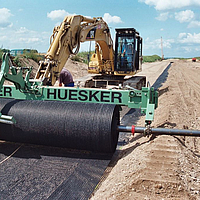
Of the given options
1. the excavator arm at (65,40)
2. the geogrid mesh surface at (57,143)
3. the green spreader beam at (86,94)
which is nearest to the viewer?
the geogrid mesh surface at (57,143)

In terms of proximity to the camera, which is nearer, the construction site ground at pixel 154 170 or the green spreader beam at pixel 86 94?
the construction site ground at pixel 154 170

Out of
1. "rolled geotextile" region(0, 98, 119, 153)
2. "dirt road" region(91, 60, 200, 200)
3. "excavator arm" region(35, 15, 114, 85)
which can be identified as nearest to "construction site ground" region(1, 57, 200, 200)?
"dirt road" region(91, 60, 200, 200)

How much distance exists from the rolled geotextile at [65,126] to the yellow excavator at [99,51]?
82.2 inches

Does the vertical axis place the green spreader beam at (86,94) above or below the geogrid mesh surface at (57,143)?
above

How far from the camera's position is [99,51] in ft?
42.2

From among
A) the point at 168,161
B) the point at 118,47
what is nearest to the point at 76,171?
the point at 168,161

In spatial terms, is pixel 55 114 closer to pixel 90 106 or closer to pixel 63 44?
pixel 90 106

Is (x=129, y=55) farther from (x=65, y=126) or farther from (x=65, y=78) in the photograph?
(x=65, y=126)

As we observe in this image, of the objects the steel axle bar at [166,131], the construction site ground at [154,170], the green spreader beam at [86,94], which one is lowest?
the construction site ground at [154,170]

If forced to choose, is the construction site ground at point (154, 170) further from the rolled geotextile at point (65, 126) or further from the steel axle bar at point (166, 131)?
the rolled geotextile at point (65, 126)

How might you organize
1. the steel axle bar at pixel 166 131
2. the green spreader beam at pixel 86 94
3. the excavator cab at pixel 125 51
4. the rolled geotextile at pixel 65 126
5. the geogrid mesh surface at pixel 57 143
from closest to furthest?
the geogrid mesh surface at pixel 57 143 → the steel axle bar at pixel 166 131 → the rolled geotextile at pixel 65 126 → the green spreader beam at pixel 86 94 → the excavator cab at pixel 125 51

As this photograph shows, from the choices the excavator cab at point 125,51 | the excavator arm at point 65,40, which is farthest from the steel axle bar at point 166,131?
the excavator cab at point 125,51

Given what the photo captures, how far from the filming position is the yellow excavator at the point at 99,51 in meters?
7.99

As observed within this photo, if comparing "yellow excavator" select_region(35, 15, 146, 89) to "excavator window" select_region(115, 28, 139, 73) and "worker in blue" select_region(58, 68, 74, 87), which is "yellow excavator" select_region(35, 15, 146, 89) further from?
"worker in blue" select_region(58, 68, 74, 87)
